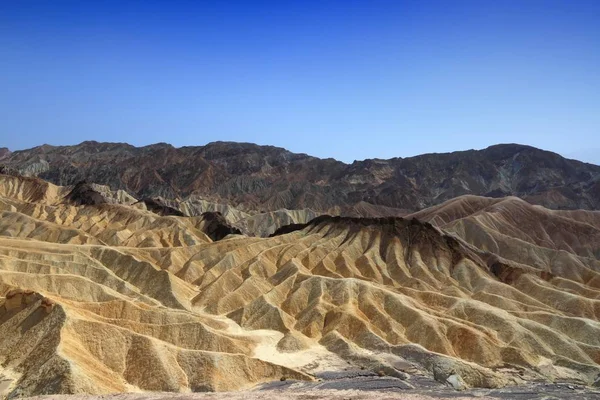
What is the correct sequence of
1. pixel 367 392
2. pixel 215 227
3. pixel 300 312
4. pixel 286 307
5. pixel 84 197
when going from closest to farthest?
pixel 367 392, pixel 300 312, pixel 286 307, pixel 215 227, pixel 84 197

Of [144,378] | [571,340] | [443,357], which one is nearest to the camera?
[144,378]

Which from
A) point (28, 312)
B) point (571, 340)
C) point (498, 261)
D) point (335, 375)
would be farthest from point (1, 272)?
point (498, 261)

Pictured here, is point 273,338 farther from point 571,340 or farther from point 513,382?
point 571,340

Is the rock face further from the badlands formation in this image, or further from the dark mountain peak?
the dark mountain peak

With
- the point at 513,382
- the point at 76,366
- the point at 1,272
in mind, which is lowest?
the point at 513,382

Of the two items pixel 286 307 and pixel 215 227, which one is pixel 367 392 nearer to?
pixel 286 307

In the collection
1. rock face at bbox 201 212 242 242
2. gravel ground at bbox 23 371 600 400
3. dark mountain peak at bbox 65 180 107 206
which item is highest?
dark mountain peak at bbox 65 180 107 206

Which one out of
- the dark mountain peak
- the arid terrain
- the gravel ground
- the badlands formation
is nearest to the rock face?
the arid terrain

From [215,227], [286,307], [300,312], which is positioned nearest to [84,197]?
[215,227]
